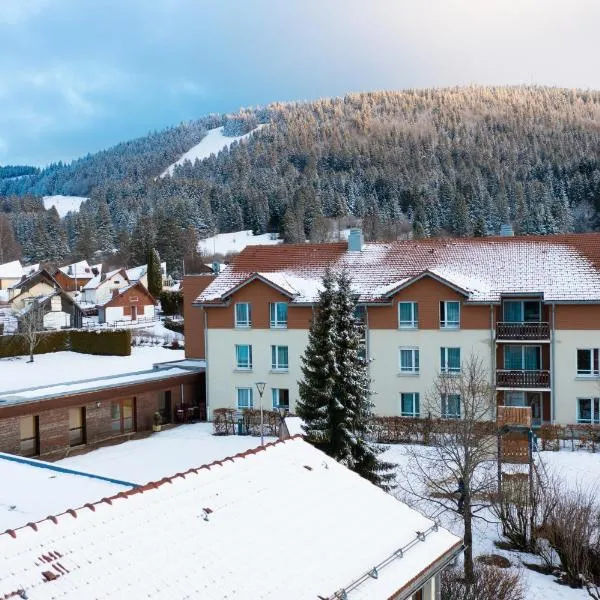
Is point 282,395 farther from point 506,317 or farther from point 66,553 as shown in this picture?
point 66,553

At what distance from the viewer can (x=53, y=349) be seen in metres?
56.7

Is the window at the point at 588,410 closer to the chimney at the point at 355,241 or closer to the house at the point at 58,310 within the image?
the chimney at the point at 355,241

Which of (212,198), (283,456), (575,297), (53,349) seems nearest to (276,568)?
(283,456)

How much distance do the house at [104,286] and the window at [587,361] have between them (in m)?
63.5

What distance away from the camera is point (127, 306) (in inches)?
2874

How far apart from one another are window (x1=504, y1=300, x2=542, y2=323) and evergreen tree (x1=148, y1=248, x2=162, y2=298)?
197 feet

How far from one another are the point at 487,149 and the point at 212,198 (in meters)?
76.8

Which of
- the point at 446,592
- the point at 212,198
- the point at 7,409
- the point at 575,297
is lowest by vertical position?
the point at 446,592

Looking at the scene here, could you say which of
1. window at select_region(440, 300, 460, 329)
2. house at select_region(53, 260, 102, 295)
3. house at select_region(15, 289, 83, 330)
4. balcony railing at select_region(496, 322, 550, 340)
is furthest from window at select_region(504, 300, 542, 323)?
house at select_region(53, 260, 102, 295)

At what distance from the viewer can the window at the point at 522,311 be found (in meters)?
31.1

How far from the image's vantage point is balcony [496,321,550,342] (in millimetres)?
30000

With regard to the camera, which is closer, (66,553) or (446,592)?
(66,553)

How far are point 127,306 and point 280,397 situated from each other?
1713 inches

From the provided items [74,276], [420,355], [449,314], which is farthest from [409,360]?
[74,276]
